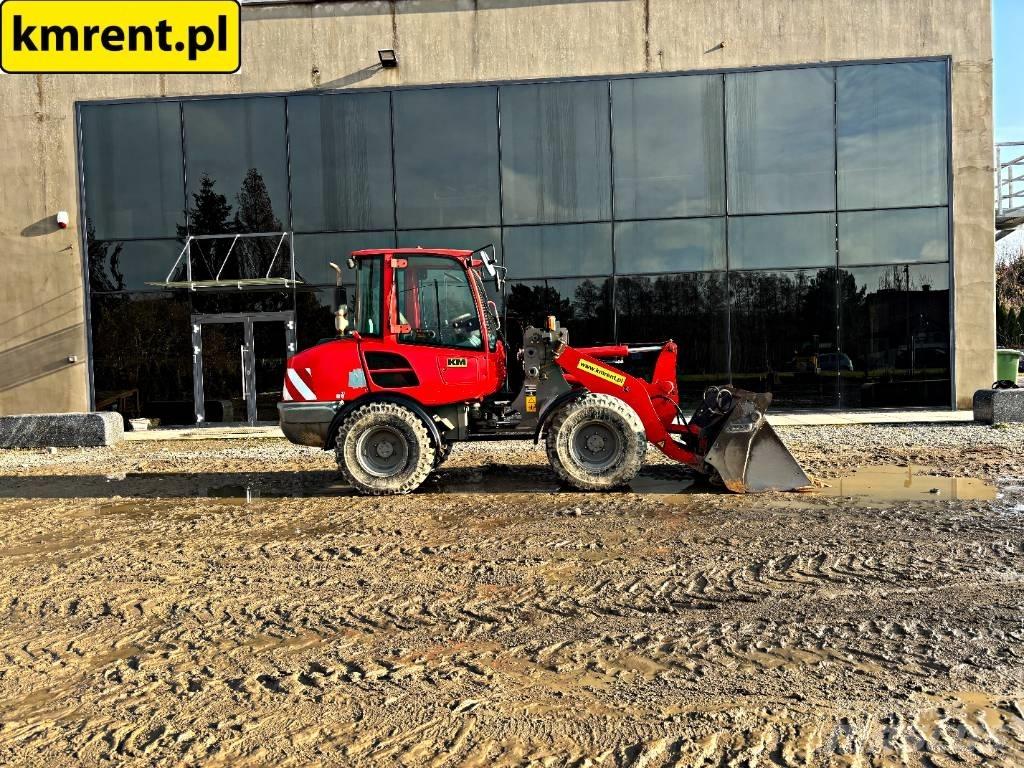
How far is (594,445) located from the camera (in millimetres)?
8867

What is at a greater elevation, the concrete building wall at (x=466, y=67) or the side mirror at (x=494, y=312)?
the concrete building wall at (x=466, y=67)

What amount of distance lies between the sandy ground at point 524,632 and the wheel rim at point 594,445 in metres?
0.52

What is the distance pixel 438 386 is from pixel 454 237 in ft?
28.3

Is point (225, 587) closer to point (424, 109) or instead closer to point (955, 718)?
point (955, 718)

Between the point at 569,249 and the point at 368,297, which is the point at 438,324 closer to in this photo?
the point at 368,297

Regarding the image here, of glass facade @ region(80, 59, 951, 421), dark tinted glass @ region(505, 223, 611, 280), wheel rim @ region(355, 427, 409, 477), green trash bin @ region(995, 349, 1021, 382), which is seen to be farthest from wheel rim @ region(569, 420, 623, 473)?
green trash bin @ region(995, 349, 1021, 382)

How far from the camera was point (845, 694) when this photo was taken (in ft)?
12.0

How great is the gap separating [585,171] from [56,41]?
9.63 meters

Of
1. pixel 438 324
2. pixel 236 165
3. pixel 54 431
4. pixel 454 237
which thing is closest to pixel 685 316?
pixel 454 237

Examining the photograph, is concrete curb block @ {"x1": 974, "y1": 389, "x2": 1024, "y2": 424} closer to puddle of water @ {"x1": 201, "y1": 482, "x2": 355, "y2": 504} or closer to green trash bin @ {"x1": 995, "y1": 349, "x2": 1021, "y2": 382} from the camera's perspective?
green trash bin @ {"x1": 995, "y1": 349, "x2": 1021, "y2": 382}

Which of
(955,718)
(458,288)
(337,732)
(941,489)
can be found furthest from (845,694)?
(458,288)

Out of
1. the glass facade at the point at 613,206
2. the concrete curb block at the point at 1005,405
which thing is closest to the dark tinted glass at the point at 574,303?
the glass facade at the point at 613,206

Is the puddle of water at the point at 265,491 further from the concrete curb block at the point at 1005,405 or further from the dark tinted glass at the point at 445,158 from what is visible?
the concrete curb block at the point at 1005,405

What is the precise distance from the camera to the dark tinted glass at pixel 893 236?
16.5m
